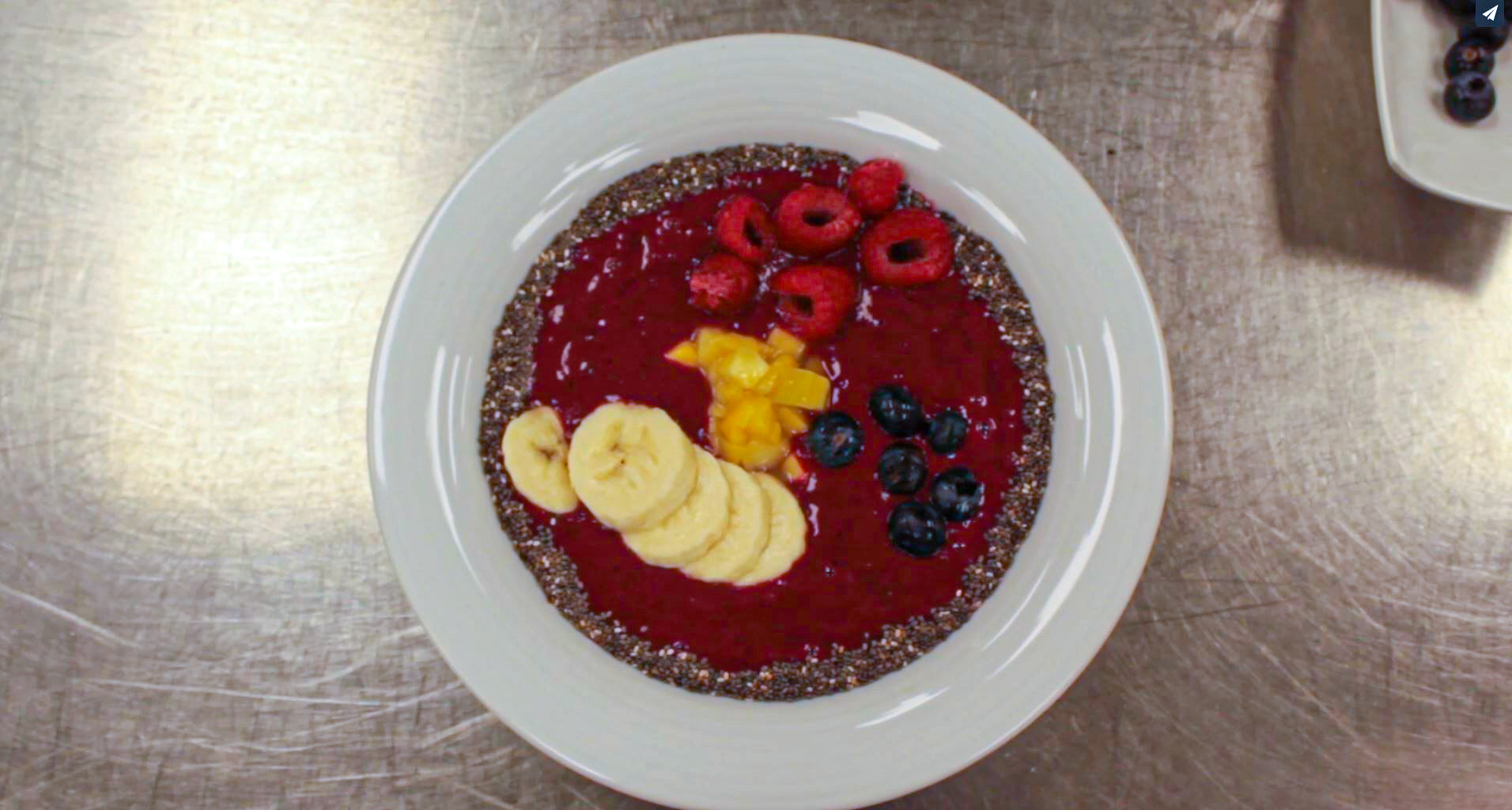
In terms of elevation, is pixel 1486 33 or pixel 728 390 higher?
pixel 1486 33

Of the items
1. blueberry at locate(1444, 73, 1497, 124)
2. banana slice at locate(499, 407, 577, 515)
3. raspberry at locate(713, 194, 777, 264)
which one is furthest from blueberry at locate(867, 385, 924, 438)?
blueberry at locate(1444, 73, 1497, 124)

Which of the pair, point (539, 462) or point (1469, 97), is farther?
point (1469, 97)

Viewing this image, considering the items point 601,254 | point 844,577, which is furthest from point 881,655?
point 601,254

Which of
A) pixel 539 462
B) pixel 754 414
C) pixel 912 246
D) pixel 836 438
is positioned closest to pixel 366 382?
pixel 539 462

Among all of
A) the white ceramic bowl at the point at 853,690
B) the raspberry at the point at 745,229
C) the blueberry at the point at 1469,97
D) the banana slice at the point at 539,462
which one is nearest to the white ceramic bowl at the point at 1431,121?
the blueberry at the point at 1469,97

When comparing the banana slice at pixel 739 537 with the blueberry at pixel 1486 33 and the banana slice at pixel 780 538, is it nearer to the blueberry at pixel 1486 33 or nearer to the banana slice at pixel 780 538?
the banana slice at pixel 780 538

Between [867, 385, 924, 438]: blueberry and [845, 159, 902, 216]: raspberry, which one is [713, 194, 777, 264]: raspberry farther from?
[867, 385, 924, 438]: blueberry

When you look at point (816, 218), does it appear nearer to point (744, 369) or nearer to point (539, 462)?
point (744, 369)
